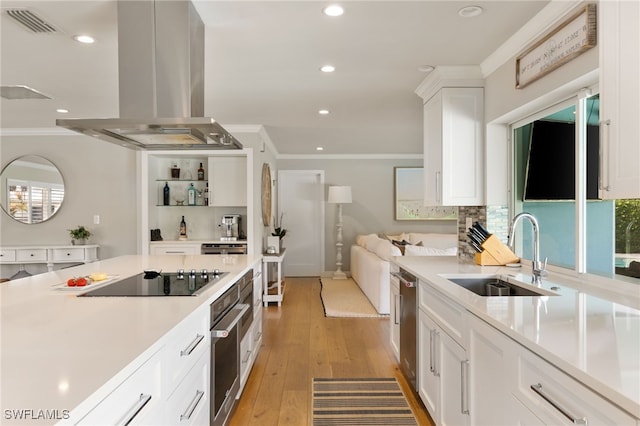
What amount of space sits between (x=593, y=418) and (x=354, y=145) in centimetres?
606

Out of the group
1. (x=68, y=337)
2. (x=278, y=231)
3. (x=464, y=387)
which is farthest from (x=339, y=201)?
(x=68, y=337)

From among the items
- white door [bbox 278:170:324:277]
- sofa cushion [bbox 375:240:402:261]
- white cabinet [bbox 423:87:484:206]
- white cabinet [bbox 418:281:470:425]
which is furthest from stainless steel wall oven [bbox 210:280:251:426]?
white door [bbox 278:170:324:277]

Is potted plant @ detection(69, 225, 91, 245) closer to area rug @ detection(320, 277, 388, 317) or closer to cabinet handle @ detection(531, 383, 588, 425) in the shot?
area rug @ detection(320, 277, 388, 317)

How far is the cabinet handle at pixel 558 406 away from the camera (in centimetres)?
102

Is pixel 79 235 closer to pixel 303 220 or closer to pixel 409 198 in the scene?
pixel 303 220

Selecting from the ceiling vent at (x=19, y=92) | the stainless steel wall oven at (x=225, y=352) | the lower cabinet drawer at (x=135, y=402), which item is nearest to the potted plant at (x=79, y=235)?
the ceiling vent at (x=19, y=92)

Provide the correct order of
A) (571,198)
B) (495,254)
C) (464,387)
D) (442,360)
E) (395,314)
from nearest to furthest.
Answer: (464,387), (442,360), (571,198), (495,254), (395,314)

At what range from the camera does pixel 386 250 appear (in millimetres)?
5301

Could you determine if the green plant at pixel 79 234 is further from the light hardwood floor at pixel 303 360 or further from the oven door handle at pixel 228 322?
the oven door handle at pixel 228 322

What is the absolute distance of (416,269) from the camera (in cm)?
280

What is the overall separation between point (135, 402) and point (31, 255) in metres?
5.17

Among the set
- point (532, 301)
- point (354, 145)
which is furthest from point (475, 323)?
point (354, 145)

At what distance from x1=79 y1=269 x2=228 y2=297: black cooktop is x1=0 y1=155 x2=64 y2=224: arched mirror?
151 inches

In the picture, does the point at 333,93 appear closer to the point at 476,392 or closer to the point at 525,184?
the point at 525,184
